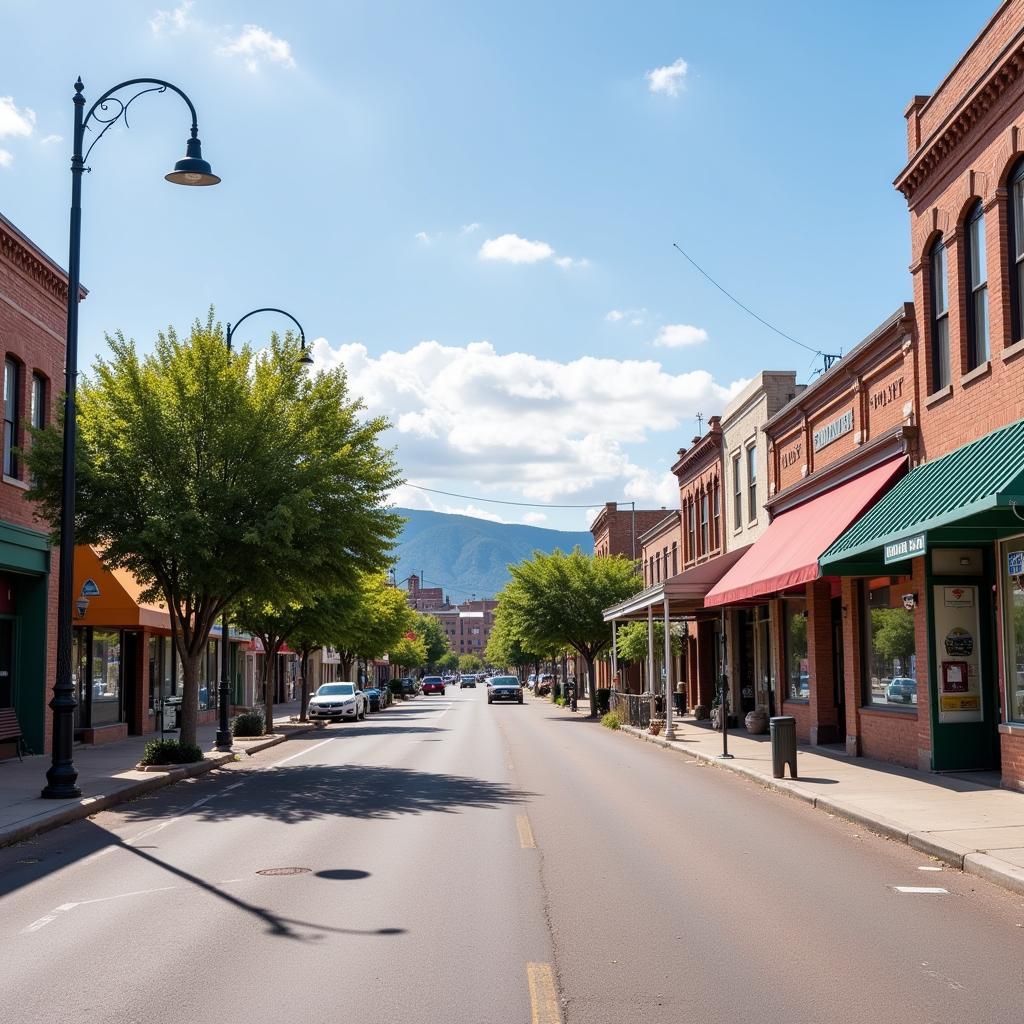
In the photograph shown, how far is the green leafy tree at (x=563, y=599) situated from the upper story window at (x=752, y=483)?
1825cm

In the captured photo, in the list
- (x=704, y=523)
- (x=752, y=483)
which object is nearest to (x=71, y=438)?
(x=752, y=483)

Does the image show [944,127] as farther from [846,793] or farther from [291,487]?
[291,487]

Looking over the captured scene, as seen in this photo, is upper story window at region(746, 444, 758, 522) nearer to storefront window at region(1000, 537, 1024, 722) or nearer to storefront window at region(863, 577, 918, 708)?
storefront window at region(863, 577, 918, 708)

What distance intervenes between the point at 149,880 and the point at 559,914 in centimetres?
391

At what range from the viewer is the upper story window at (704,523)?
38.9 meters

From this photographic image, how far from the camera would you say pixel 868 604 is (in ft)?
68.9

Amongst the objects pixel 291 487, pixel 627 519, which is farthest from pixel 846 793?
pixel 627 519

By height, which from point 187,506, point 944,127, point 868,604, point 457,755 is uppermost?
point 944,127

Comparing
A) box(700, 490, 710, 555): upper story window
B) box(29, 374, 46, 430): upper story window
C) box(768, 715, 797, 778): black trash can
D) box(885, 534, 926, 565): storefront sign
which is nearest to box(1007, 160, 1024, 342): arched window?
box(885, 534, 926, 565): storefront sign

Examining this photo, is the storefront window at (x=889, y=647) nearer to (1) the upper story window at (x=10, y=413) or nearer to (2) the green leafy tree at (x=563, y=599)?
(1) the upper story window at (x=10, y=413)

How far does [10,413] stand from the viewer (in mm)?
23141

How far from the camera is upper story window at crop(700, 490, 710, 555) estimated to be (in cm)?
3888

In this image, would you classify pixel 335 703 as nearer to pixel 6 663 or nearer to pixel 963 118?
pixel 6 663

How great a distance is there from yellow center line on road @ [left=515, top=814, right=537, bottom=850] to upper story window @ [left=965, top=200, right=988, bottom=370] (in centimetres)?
911
